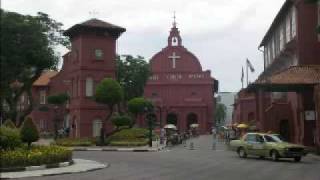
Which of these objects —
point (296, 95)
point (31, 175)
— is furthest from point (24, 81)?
point (31, 175)

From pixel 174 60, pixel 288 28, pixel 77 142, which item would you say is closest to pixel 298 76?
pixel 288 28

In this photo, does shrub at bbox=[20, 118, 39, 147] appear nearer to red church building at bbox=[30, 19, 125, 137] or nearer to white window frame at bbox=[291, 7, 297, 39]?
white window frame at bbox=[291, 7, 297, 39]

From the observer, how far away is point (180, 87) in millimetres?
95062

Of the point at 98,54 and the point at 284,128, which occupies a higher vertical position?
the point at 98,54

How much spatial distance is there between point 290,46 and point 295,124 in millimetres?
7385

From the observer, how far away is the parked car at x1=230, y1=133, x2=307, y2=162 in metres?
A: 31.1

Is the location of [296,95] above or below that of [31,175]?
above

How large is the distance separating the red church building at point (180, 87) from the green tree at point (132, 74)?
14.4 metres

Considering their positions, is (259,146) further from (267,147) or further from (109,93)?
(109,93)

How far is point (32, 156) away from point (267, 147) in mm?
13645

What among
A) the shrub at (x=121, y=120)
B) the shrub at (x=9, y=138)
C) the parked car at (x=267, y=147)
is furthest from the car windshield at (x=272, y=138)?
the shrub at (x=121, y=120)

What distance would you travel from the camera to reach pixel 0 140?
2505 cm

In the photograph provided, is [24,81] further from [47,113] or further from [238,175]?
[47,113]

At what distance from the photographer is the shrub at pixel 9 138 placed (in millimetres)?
25484
